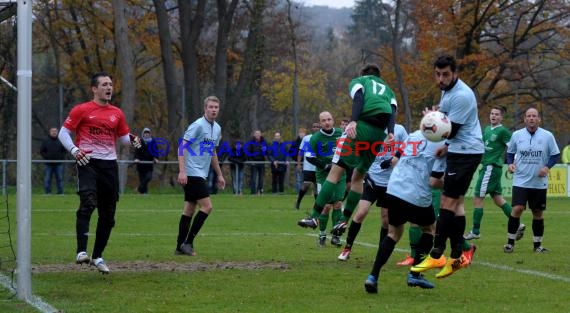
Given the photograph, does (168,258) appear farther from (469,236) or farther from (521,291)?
(469,236)

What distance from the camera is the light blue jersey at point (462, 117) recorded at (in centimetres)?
895

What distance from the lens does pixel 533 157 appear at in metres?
13.4

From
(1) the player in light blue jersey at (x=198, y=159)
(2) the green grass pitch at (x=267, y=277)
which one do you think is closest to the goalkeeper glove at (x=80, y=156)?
(2) the green grass pitch at (x=267, y=277)

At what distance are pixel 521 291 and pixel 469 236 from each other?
636cm

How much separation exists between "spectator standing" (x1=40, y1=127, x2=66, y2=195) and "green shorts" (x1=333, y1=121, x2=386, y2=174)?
17.5 meters

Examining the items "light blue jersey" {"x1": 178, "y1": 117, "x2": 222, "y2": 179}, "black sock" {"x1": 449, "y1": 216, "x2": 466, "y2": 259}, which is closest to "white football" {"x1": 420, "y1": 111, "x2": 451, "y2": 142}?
"black sock" {"x1": 449, "y1": 216, "x2": 466, "y2": 259}

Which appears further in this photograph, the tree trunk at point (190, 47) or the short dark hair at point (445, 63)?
the tree trunk at point (190, 47)

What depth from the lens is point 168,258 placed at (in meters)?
11.8

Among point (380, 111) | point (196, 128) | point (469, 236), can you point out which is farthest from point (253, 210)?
point (380, 111)

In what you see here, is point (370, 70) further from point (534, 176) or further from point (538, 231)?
point (538, 231)

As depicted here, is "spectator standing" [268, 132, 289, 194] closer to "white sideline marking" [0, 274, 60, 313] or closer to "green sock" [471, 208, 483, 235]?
"green sock" [471, 208, 483, 235]

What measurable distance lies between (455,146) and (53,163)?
785 inches

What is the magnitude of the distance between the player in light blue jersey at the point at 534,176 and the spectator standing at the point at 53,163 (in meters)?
16.7

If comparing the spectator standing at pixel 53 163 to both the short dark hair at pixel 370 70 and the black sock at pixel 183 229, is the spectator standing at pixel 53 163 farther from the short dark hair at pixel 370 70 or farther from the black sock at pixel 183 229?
the short dark hair at pixel 370 70
